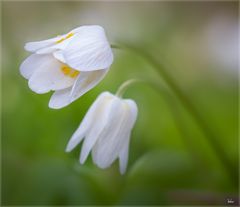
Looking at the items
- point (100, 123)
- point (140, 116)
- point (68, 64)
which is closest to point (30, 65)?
point (68, 64)

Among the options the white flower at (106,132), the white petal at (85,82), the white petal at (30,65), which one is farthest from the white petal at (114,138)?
the white petal at (30,65)

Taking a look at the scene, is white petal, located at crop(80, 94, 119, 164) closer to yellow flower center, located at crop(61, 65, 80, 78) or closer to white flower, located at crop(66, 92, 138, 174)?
white flower, located at crop(66, 92, 138, 174)

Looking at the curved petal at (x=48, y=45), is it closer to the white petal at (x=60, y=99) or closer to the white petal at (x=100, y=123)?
the white petal at (x=60, y=99)

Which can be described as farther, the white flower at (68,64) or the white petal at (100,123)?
the white petal at (100,123)

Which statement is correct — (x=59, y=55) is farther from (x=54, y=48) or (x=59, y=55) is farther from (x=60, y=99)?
(x=60, y=99)

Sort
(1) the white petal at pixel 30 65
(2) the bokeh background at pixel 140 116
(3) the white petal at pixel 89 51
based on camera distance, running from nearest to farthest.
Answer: (3) the white petal at pixel 89 51 < (1) the white petal at pixel 30 65 < (2) the bokeh background at pixel 140 116

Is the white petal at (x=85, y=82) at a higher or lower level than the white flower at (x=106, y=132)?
higher

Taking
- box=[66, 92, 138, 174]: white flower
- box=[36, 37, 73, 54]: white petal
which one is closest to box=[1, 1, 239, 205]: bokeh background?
box=[66, 92, 138, 174]: white flower
